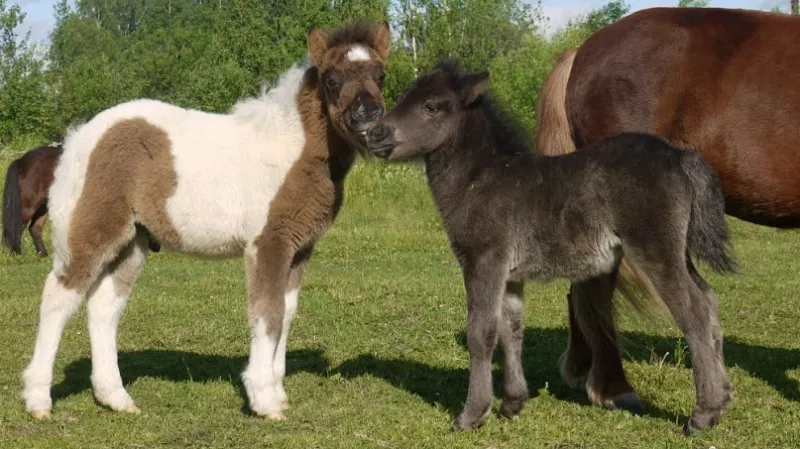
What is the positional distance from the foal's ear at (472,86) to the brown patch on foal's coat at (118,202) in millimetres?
2002

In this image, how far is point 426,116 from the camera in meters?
5.83

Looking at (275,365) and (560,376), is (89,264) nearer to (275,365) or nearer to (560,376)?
(275,365)

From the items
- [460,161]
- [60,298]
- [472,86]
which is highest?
[472,86]

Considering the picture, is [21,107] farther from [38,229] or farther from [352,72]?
[352,72]

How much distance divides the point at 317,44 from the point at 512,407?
2765 mm

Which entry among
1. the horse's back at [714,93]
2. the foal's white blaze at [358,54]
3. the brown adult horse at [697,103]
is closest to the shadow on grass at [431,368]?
the brown adult horse at [697,103]

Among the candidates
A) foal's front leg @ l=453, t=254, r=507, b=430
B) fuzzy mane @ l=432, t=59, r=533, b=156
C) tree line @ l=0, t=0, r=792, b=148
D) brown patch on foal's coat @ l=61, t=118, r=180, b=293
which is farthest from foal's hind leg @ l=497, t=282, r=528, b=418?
tree line @ l=0, t=0, r=792, b=148

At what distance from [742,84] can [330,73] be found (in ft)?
9.13

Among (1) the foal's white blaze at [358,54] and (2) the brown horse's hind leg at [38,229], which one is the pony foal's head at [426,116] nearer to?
(1) the foal's white blaze at [358,54]

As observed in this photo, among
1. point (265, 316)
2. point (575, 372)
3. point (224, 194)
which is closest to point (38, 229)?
point (224, 194)

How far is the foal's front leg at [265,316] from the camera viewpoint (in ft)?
20.1

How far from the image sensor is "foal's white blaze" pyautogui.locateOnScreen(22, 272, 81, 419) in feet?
20.5

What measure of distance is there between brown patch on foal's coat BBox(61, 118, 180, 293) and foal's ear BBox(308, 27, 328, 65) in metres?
1.16

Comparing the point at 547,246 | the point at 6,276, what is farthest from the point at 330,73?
the point at 6,276
